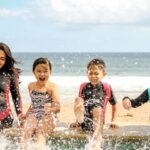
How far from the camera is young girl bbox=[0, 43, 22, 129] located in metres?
6.35

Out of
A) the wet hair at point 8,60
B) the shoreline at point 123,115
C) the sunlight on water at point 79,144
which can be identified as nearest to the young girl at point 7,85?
the wet hair at point 8,60

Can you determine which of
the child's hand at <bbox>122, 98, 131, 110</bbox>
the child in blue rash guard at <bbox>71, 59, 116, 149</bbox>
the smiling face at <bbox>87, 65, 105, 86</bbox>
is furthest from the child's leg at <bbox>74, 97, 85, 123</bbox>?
the child's hand at <bbox>122, 98, 131, 110</bbox>

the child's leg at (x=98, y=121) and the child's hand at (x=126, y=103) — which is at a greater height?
the child's hand at (x=126, y=103)

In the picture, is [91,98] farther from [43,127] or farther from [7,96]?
[7,96]

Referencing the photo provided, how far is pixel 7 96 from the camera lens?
21.1ft

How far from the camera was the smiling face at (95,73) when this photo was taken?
6555 mm

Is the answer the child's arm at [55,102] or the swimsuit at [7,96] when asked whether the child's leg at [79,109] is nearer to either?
the child's arm at [55,102]

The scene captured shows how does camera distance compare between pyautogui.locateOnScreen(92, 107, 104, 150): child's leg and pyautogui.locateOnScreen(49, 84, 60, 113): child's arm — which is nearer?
pyautogui.locateOnScreen(49, 84, 60, 113): child's arm

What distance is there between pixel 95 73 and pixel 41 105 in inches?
33.5

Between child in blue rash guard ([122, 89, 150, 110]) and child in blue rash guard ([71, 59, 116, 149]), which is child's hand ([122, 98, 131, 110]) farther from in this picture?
child in blue rash guard ([71, 59, 116, 149])

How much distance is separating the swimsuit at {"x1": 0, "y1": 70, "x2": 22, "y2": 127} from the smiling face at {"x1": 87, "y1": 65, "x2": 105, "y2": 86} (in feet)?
3.16

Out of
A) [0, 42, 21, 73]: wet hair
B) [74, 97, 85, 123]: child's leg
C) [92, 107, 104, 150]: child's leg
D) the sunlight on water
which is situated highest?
[0, 42, 21, 73]: wet hair

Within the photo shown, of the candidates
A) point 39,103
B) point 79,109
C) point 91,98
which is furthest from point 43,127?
point 91,98

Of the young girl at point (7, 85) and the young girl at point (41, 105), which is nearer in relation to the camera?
the young girl at point (41, 105)
